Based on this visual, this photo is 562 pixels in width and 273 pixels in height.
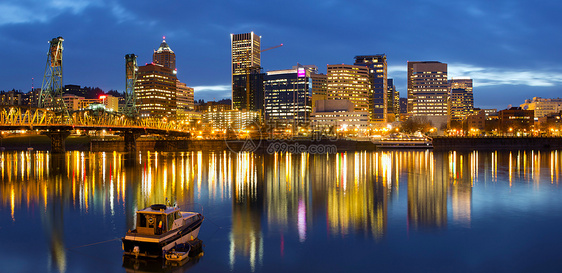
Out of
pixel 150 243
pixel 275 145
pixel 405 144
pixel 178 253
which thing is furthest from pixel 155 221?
pixel 405 144

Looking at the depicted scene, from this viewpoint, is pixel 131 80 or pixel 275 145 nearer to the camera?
Result: pixel 275 145

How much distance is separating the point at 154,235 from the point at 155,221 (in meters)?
0.66

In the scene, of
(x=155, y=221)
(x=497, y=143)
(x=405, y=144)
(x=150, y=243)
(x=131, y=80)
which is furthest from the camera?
(x=405, y=144)

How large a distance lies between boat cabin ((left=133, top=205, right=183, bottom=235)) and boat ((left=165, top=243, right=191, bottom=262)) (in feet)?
3.25

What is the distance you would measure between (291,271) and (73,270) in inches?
396

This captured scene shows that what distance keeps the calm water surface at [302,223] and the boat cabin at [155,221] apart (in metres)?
1.66

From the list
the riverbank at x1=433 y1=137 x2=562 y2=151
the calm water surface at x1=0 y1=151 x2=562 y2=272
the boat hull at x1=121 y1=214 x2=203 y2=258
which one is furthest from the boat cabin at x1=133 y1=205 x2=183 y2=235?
the riverbank at x1=433 y1=137 x2=562 y2=151

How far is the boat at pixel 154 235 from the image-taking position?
65.1 feet

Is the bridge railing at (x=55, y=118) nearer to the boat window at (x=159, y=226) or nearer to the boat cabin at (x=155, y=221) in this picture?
the boat cabin at (x=155, y=221)

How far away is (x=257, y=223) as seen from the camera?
1091 inches

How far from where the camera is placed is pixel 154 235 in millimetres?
20031

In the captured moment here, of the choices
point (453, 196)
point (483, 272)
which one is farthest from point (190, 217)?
point (453, 196)

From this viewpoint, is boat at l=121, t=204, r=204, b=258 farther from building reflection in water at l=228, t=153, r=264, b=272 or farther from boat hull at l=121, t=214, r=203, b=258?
building reflection in water at l=228, t=153, r=264, b=272
